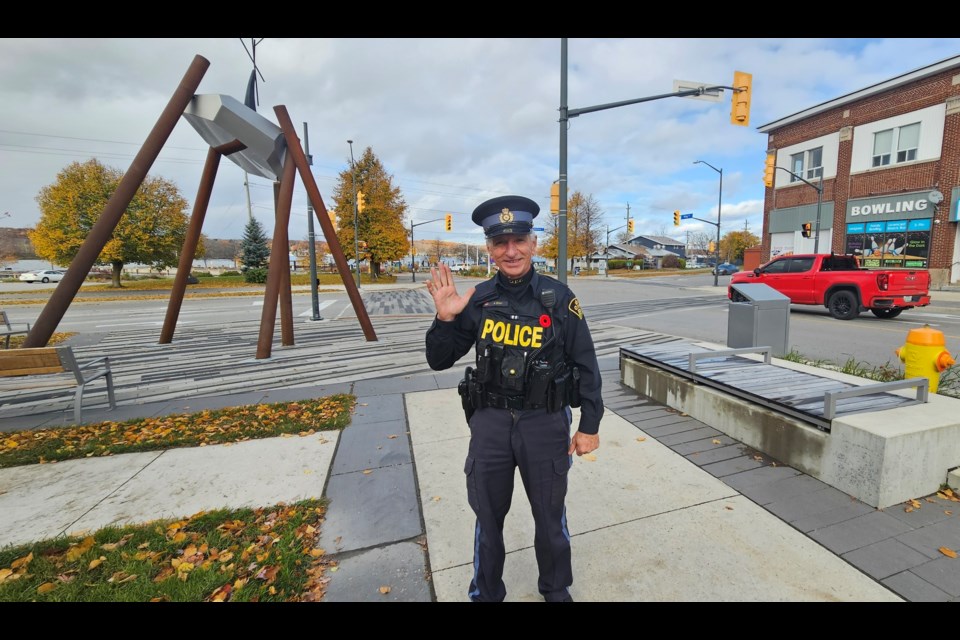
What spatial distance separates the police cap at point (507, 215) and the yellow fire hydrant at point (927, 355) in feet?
12.6

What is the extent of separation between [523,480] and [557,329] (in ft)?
2.42

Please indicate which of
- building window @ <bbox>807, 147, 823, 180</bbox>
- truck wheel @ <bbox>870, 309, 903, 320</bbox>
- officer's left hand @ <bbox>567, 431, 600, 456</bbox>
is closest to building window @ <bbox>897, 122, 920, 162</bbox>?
building window @ <bbox>807, 147, 823, 180</bbox>

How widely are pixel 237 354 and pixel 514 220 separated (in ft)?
27.2

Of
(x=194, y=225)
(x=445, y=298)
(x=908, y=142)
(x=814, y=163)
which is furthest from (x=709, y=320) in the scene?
(x=814, y=163)

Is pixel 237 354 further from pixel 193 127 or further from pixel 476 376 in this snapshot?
pixel 476 376

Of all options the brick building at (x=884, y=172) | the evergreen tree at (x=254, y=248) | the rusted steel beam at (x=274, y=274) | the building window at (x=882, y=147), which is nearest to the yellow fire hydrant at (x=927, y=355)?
the rusted steel beam at (x=274, y=274)

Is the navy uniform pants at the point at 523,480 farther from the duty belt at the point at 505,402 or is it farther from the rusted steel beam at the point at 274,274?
the rusted steel beam at the point at 274,274

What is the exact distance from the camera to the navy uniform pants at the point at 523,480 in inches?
79.1

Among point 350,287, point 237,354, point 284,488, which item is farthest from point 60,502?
point 350,287

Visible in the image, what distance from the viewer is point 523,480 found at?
2.01 m

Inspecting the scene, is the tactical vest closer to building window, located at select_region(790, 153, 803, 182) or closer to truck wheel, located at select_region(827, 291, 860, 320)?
truck wheel, located at select_region(827, 291, 860, 320)

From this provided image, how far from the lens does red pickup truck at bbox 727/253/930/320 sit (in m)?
10.8

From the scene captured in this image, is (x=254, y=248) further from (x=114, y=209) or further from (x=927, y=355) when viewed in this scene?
(x=927, y=355)
